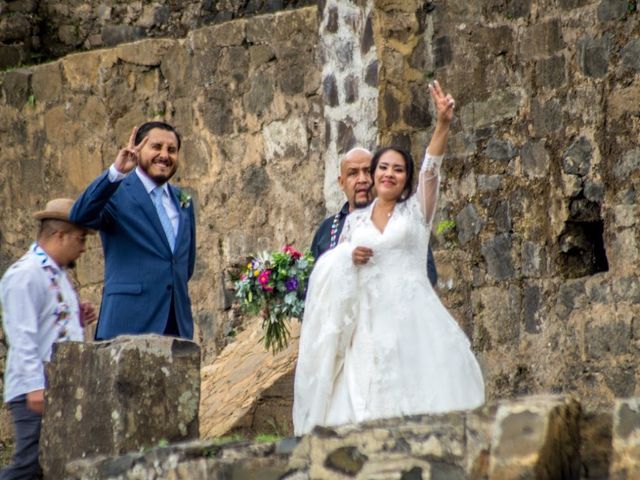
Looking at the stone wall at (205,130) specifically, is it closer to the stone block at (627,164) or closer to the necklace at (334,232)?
the stone block at (627,164)

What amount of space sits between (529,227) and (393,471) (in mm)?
5347

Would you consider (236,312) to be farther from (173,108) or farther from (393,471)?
(393,471)

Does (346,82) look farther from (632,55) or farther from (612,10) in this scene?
(632,55)

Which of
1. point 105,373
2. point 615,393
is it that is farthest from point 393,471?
point 615,393

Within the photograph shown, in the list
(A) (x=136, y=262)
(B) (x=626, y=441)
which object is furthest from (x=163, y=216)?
(B) (x=626, y=441)

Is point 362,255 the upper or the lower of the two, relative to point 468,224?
lower

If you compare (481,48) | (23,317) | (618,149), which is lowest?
(23,317)

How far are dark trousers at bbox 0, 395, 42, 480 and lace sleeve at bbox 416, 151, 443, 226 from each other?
207cm

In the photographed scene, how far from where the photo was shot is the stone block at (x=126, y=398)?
7.38m

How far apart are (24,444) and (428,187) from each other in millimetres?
2215

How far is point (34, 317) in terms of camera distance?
7.96 meters

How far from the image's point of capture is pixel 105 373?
7465mm

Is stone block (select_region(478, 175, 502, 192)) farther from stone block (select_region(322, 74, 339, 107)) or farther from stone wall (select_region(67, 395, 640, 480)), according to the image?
stone wall (select_region(67, 395, 640, 480))

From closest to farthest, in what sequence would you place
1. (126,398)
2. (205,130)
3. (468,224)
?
(126,398) < (468,224) < (205,130)
